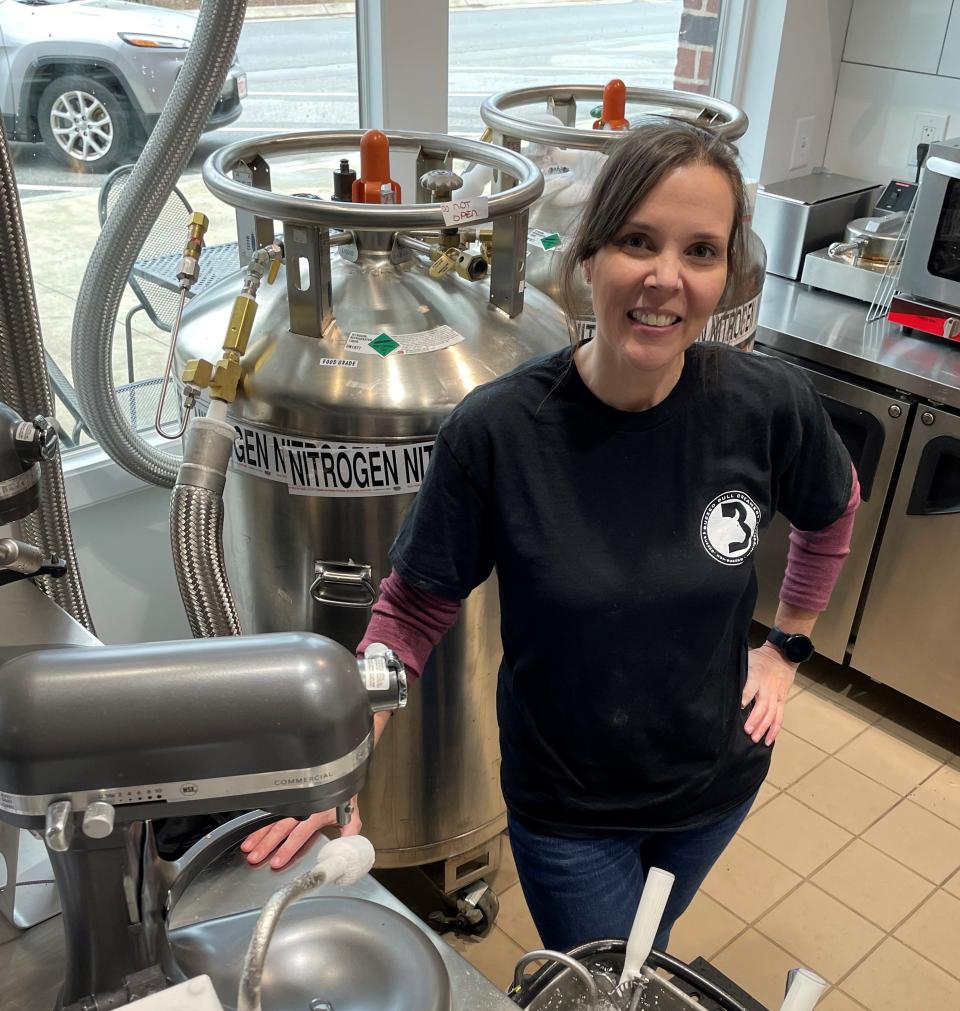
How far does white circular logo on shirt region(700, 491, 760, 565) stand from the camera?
111cm

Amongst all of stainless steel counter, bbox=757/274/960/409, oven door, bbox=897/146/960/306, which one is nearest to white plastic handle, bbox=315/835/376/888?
stainless steel counter, bbox=757/274/960/409

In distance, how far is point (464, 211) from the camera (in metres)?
1.27

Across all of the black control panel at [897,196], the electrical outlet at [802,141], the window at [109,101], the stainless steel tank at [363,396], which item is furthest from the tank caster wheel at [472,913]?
the electrical outlet at [802,141]

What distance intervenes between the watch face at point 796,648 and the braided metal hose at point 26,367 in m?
0.91

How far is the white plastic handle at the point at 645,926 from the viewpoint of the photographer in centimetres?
80

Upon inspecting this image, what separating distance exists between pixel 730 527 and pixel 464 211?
1.67 ft

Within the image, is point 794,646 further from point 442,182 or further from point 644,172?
point 442,182

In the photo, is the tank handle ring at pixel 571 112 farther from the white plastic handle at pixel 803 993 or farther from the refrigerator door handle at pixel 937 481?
the white plastic handle at pixel 803 993

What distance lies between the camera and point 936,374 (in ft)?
7.07

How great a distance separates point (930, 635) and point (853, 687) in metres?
0.33

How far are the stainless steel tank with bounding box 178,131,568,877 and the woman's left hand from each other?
422 millimetres

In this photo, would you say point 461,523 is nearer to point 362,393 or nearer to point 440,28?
point 362,393

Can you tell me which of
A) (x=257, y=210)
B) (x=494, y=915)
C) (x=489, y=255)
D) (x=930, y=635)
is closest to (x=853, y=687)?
(x=930, y=635)

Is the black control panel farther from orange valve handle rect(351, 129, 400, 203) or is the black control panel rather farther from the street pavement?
orange valve handle rect(351, 129, 400, 203)
